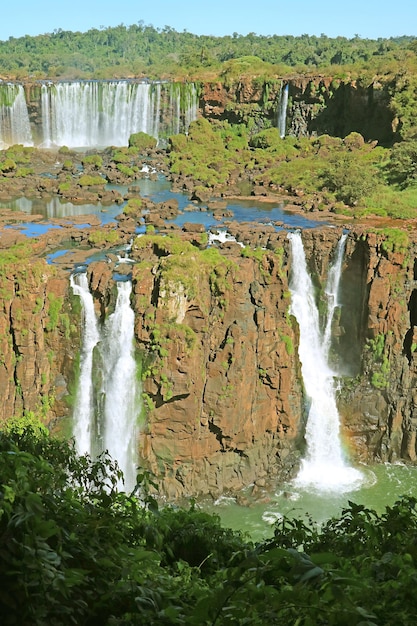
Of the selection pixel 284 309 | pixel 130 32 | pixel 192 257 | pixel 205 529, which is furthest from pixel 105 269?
pixel 130 32

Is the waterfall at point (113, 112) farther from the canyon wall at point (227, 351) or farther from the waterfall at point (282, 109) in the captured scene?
the canyon wall at point (227, 351)

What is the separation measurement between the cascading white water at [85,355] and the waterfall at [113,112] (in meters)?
27.6

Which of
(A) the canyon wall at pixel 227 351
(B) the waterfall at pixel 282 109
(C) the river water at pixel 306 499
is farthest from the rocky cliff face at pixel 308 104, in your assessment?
(A) the canyon wall at pixel 227 351

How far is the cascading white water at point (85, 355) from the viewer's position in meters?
19.6

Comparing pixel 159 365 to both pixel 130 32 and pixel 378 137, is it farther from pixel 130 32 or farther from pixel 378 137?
pixel 130 32

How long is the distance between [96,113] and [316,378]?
29.4 meters

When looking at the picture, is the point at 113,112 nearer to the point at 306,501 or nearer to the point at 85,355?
the point at 85,355

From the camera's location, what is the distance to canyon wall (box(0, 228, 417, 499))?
18.8 m

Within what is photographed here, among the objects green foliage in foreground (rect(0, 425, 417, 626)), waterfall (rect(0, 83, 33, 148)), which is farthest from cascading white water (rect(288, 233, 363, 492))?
waterfall (rect(0, 83, 33, 148))

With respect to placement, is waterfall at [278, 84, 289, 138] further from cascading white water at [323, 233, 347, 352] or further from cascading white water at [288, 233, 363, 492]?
cascading white water at [323, 233, 347, 352]

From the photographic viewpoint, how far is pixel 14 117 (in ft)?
148

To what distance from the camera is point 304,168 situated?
116 feet

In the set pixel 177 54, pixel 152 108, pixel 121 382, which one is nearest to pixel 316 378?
pixel 121 382

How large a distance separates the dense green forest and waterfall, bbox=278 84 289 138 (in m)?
2.46
